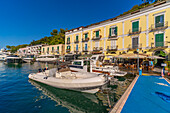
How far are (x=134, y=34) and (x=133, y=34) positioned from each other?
191 mm

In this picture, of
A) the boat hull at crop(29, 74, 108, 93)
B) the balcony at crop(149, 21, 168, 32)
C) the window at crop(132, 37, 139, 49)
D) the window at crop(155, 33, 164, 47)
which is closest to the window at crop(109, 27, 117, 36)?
the window at crop(132, 37, 139, 49)

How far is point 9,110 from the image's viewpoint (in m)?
5.20

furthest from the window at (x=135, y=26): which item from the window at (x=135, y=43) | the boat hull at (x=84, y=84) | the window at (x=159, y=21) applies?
the boat hull at (x=84, y=84)

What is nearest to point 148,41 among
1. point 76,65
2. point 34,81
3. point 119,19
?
point 119,19

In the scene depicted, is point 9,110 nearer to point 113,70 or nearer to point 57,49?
point 113,70

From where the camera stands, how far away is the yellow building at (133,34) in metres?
14.9

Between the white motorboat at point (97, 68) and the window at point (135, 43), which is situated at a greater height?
the window at point (135, 43)

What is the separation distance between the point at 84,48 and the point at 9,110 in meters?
22.2

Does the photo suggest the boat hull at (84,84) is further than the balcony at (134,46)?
Answer: No

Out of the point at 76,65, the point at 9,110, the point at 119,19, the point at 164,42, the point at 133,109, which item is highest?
the point at 119,19

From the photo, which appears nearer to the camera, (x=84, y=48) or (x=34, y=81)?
(x=34, y=81)

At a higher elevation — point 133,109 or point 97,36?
point 97,36

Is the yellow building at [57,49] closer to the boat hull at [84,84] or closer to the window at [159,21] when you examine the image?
the boat hull at [84,84]

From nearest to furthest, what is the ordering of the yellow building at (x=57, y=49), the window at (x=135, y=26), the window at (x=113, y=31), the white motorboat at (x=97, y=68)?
1. the white motorboat at (x=97, y=68)
2. the window at (x=135, y=26)
3. the window at (x=113, y=31)
4. the yellow building at (x=57, y=49)
